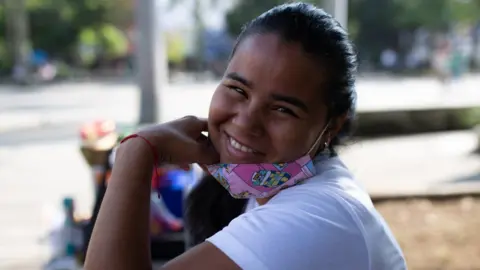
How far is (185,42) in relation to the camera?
4000 cm

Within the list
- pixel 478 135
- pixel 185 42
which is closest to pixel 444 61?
pixel 478 135

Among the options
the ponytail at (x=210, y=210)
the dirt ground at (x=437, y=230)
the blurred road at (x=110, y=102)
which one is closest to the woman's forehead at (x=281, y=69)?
the ponytail at (x=210, y=210)

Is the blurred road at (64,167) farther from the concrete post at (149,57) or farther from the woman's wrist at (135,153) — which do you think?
the woman's wrist at (135,153)

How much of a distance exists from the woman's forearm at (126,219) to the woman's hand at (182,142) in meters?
0.05

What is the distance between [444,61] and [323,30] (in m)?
20.1

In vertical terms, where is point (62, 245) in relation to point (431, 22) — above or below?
above

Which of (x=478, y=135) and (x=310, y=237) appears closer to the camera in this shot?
(x=310, y=237)

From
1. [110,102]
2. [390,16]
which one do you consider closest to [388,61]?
[390,16]

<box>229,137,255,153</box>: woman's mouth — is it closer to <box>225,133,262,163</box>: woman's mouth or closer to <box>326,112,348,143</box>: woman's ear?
<box>225,133,262,163</box>: woman's mouth

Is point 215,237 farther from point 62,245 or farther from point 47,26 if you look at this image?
point 47,26

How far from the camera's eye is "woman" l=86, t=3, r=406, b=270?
3.39 feet

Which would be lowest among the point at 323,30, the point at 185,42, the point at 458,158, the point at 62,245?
the point at 185,42

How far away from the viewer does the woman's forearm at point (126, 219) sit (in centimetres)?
107

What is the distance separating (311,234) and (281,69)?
0.31 meters
